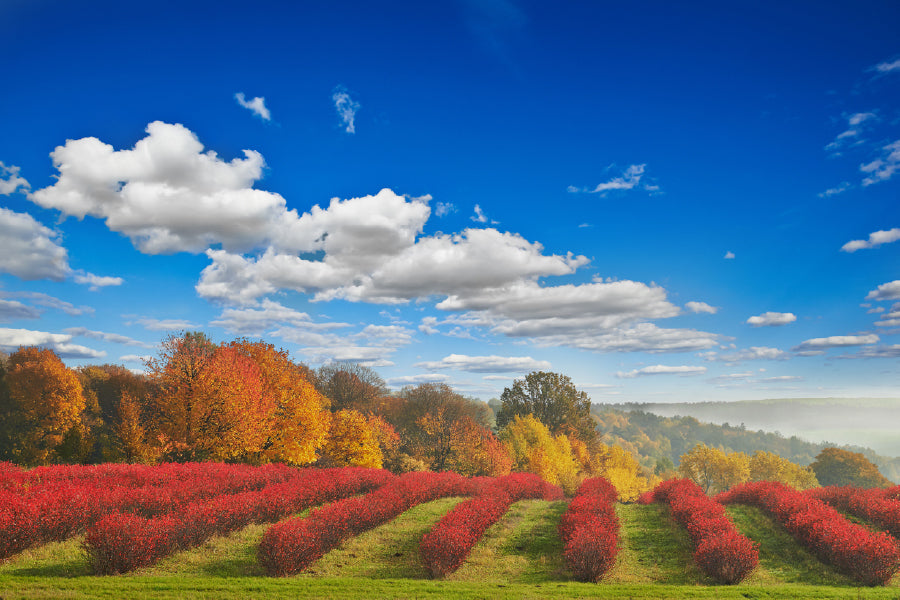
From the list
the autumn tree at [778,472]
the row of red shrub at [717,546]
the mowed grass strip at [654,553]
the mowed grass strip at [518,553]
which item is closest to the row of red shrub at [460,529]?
the mowed grass strip at [518,553]

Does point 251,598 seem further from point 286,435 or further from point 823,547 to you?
point 286,435

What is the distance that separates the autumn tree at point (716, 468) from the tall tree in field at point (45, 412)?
94.8 m

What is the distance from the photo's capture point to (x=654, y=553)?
18766 millimetres

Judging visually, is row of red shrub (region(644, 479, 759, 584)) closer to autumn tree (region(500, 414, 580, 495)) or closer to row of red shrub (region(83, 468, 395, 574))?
row of red shrub (region(83, 468, 395, 574))

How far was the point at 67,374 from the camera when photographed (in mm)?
46219

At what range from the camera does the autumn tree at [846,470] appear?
9488 cm

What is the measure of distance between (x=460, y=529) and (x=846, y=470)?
11682cm

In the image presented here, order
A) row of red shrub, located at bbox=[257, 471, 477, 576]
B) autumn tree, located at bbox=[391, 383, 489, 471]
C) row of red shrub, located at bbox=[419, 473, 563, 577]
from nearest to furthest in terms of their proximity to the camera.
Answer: row of red shrub, located at bbox=[257, 471, 477, 576] < row of red shrub, located at bbox=[419, 473, 563, 577] < autumn tree, located at bbox=[391, 383, 489, 471]

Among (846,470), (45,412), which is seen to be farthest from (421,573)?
(846,470)

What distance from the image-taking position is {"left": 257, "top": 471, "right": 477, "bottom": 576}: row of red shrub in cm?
1342

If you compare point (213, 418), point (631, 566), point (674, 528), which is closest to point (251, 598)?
point (631, 566)

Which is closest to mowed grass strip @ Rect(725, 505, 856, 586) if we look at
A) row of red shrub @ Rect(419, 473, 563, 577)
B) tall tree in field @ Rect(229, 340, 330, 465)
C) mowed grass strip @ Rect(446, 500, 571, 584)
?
mowed grass strip @ Rect(446, 500, 571, 584)

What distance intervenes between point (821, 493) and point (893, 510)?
6.01 metres

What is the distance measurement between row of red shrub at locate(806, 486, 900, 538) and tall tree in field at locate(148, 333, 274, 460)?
34515mm
